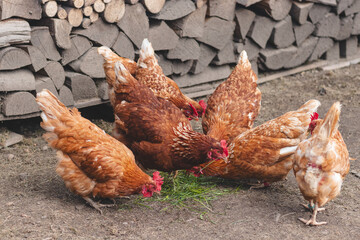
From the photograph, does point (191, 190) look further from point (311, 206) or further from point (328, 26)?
point (328, 26)

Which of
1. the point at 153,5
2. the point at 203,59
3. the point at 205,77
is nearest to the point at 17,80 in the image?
the point at 153,5

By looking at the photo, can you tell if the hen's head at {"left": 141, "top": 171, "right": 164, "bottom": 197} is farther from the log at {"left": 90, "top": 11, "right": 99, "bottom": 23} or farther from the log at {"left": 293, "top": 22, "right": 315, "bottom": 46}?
the log at {"left": 293, "top": 22, "right": 315, "bottom": 46}

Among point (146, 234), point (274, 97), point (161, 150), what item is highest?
point (161, 150)

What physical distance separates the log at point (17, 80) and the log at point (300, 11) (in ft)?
14.0

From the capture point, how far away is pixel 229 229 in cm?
324

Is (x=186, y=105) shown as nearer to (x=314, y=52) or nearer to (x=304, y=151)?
(x=304, y=151)

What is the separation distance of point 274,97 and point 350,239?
3.60m

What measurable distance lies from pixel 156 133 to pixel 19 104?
1.61 m

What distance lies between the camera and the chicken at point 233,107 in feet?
13.9

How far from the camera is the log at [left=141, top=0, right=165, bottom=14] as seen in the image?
5.09 meters

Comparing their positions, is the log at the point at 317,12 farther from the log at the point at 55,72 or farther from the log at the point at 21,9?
the log at the point at 21,9

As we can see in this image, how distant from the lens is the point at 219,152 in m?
3.56

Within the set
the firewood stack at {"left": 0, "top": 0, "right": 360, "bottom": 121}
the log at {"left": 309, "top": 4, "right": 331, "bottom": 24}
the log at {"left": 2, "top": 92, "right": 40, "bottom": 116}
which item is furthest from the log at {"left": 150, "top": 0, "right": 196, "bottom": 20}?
the log at {"left": 309, "top": 4, "right": 331, "bottom": 24}

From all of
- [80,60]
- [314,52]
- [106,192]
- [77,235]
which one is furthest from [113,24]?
[314,52]
